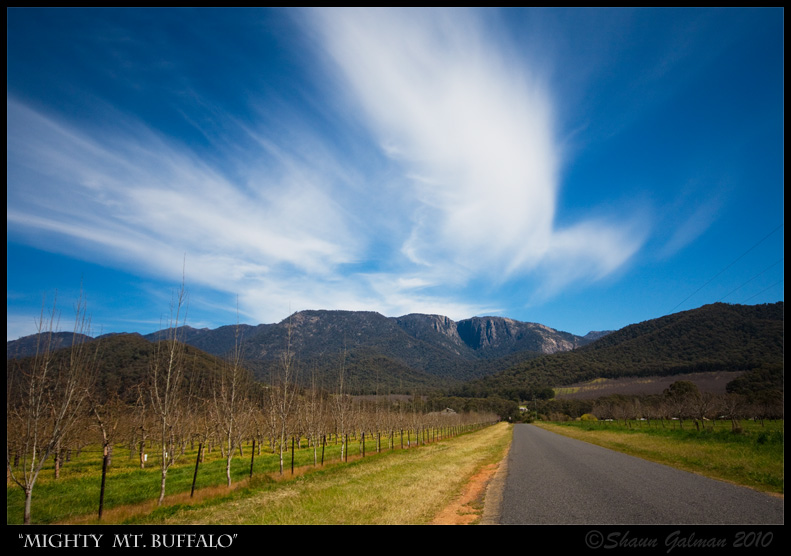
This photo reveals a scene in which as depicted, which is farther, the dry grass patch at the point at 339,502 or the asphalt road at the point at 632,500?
the dry grass patch at the point at 339,502

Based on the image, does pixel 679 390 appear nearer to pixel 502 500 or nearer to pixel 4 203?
pixel 502 500

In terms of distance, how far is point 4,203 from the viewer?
6203 millimetres

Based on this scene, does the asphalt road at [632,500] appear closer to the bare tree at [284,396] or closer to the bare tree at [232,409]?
the bare tree at [232,409]

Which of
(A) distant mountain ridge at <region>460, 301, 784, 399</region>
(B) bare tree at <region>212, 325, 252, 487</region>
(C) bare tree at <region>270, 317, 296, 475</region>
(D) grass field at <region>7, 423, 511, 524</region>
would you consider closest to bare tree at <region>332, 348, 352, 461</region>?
(C) bare tree at <region>270, 317, 296, 475</region>

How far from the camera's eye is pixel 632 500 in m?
11.6

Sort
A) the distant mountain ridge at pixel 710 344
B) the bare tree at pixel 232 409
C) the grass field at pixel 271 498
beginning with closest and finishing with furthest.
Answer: the grass field at pixel 271 498, the bare tree at pixel 232 409, the distant mountain ridge at pixel 710 344

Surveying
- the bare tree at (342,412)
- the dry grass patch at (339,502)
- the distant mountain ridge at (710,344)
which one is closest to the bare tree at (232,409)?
the dry grass patch at (339,502)

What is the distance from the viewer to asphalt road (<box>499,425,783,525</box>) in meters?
9.41

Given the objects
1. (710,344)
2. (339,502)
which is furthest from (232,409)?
(710,344)

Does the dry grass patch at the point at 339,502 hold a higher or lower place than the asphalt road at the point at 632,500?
lower

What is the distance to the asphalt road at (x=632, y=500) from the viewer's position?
A: 370 inches

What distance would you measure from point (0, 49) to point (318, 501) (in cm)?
1483
